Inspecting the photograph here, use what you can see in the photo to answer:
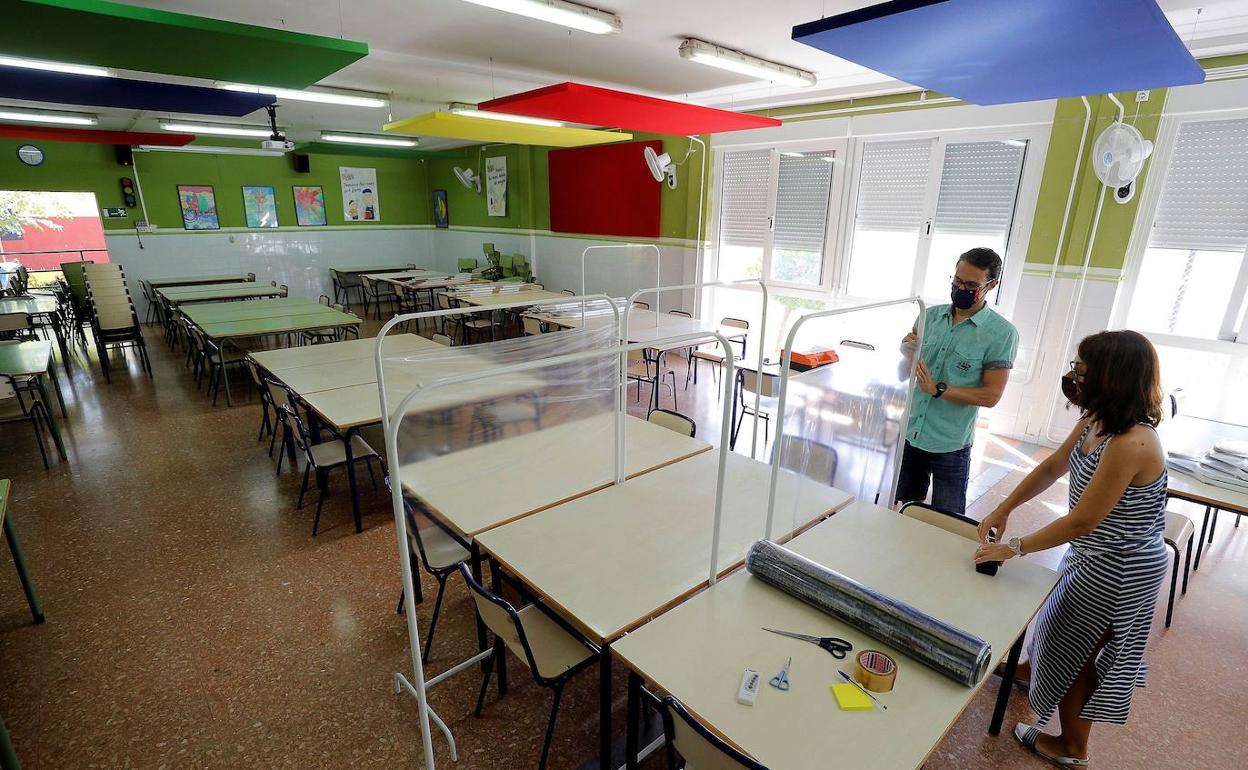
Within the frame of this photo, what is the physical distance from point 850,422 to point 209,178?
40.1 ft

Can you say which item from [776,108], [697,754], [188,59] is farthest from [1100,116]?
[188,59]

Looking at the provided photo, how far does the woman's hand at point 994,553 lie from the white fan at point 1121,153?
3.71 m

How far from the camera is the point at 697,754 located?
1.46m

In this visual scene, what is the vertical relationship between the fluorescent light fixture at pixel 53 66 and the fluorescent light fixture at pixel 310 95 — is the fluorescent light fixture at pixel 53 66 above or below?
below

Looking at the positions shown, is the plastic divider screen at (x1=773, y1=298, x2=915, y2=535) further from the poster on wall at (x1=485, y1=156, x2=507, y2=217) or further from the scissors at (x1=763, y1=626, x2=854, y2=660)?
the poster on wall at (x1=485, y1=156, x2=507, y2=217)

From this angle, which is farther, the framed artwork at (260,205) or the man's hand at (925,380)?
the framed artwork at (260,205)

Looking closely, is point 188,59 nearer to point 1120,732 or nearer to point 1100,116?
point 1120,732

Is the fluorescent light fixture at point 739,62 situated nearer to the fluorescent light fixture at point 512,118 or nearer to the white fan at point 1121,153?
the fluorescent light fixture at point 512,118

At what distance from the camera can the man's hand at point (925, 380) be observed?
2635 millimetres

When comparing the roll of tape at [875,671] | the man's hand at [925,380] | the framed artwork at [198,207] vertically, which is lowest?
the roll of tape at [875,671]

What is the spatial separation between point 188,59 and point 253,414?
132 inches

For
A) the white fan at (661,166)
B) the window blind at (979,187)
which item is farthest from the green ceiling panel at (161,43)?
the window blind at (979,187)

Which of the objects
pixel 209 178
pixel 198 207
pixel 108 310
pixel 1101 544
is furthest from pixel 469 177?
pixel 1101 544

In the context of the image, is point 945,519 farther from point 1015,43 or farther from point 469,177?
point 469,177
